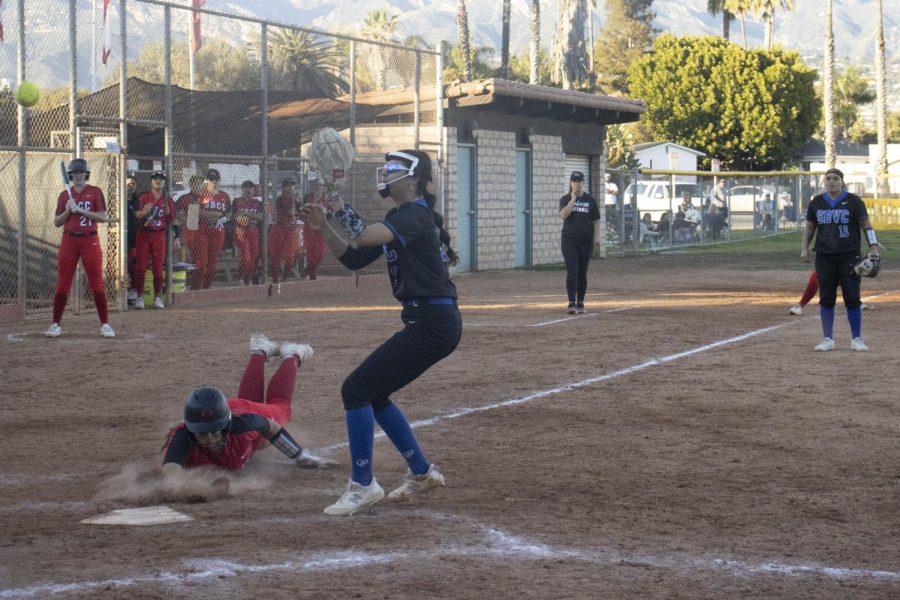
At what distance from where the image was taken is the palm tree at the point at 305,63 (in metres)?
21.7

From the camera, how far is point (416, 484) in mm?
6805

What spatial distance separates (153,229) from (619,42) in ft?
273

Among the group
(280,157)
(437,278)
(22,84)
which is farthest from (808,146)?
(437,278)

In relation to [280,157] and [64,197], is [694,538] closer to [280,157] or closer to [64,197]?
[64,197]

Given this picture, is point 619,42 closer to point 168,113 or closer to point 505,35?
point 505,35

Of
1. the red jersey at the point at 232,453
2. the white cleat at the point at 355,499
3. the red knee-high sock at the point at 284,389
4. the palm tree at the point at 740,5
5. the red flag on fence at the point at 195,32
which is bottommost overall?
the white cleat at the point at 355,499

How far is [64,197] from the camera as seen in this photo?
14.0 metres

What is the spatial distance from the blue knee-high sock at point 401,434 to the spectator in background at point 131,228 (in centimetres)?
1195

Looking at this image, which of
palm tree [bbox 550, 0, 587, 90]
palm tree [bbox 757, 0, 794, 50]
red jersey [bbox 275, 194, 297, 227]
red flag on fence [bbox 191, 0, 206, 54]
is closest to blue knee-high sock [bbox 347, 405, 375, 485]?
red flag on fence [bbox 191, 0, 206, 54]

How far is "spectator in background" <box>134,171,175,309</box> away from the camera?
17891 mm

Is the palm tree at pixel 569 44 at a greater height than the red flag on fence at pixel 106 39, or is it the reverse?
the palm tree at pixel 569 44

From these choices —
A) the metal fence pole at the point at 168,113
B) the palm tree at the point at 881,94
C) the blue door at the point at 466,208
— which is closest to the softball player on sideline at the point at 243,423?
the metal fence pole at the point at 168,113

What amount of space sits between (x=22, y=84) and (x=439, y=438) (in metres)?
9.08

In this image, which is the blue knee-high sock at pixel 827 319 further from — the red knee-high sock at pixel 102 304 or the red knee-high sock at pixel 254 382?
the red knee-high sock at pixel 102 304
